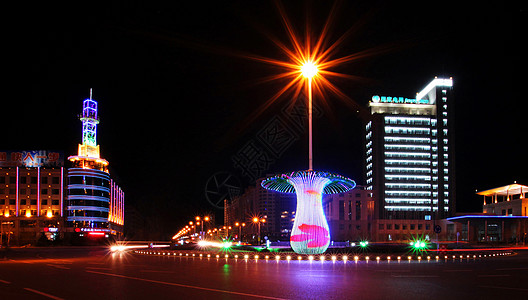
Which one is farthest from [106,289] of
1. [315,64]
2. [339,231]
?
[339,231]

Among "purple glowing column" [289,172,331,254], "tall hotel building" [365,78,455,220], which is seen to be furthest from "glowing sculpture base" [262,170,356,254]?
"tall hotel building" [365,78,455,220]

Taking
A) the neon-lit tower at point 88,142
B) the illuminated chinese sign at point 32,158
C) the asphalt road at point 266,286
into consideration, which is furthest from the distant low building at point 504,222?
the illuminated chinese sign at point 32,158

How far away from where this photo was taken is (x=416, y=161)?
124 metres

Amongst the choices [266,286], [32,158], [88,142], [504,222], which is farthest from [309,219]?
[32,158]

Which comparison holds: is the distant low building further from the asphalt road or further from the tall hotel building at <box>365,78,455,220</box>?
the asphalt road

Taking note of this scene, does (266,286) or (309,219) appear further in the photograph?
(309,219)

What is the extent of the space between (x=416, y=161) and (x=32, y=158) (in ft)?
302

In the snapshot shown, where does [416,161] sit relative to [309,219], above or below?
above

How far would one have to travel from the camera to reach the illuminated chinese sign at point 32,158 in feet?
285

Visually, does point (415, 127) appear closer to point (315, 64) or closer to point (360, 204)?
point (360, 204)

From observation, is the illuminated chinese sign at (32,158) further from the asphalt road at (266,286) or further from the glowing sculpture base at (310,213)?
the asphalt road at (266,286)

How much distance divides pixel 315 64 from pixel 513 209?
253ft

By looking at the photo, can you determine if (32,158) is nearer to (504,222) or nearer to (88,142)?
(88,142)

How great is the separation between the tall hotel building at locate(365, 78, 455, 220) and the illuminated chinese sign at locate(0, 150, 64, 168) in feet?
259
